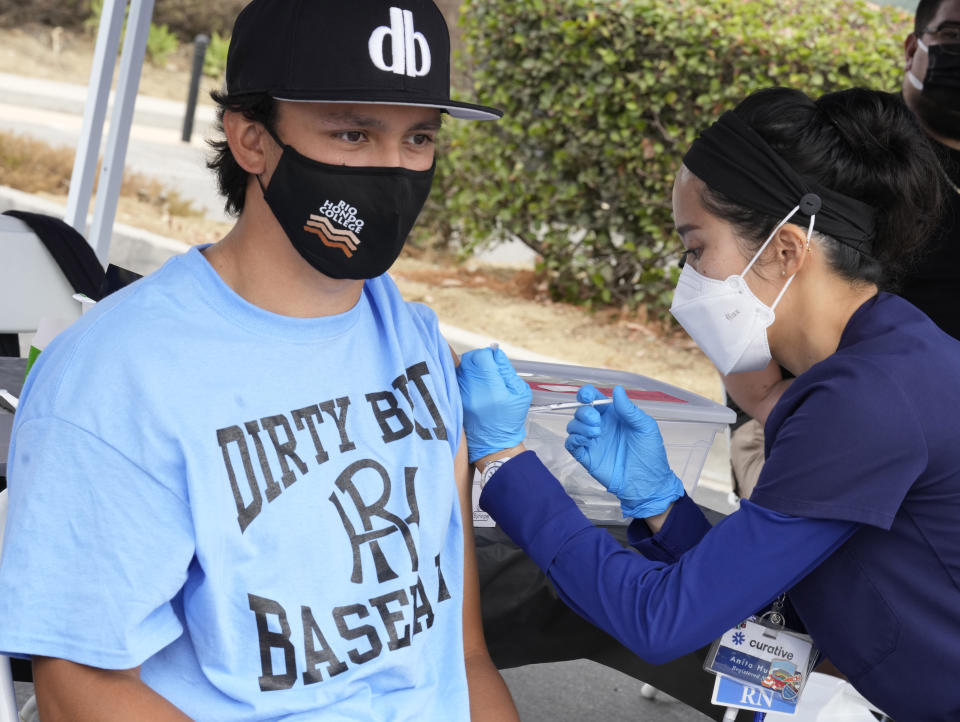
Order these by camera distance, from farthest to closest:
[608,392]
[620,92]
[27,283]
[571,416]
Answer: [620,92]
[27,283]
[608,392]
[571,416]

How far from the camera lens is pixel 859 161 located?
1690 mm

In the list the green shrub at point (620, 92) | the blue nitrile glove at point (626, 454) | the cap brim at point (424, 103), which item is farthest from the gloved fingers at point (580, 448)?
the green shrub at point (620, 92)

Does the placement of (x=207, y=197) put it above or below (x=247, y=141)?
below

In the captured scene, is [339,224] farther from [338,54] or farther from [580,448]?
[580,448]

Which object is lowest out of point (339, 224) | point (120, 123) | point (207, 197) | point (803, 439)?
point (207, 197)

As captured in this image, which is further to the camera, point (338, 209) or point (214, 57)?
point (214, 57)

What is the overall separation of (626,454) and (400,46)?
2.66 ft

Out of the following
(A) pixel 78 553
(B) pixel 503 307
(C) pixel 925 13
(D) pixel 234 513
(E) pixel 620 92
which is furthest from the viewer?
(B) pixel 503 307

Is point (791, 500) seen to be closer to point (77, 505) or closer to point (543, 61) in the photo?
point (77, 505)

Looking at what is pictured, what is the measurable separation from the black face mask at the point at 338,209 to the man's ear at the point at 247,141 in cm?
3

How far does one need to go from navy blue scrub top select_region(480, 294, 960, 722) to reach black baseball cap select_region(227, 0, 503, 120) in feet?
2.40

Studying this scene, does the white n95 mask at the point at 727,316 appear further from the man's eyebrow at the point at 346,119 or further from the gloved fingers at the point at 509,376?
the man's eyebrow at the point at 346,119

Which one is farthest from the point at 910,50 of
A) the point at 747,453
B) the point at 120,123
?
the point at 120,123

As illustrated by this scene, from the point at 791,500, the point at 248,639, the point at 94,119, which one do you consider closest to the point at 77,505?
the point at 248,639
